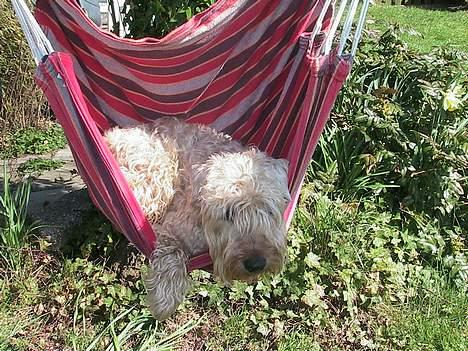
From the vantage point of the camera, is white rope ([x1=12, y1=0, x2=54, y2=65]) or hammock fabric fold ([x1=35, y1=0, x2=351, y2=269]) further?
hammock fabric fold ([x1=35, y1=0, x2=351, y2=269])

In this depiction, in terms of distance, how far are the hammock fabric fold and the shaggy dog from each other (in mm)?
183

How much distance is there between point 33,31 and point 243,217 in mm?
1184

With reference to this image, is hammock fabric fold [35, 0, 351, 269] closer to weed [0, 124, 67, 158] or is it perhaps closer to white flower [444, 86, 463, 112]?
white flower [444, 86, 463, 112]

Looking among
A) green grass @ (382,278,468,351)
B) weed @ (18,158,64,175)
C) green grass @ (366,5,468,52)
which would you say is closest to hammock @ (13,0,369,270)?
green grass @ (382,278,468,351)

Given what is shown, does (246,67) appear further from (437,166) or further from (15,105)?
(15,105)

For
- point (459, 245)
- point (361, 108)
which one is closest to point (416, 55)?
point (361, 108)

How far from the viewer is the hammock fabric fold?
321 centimetres

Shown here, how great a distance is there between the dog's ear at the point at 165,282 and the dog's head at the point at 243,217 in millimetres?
217

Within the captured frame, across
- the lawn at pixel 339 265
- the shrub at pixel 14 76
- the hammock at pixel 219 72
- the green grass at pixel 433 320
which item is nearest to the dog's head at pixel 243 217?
the hammock at pixel 219 72

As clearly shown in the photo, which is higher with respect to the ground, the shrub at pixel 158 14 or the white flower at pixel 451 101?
the shrub at pixel 158 14

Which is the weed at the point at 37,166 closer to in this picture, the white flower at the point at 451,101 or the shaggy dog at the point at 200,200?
the shaggy dog at the point at 200,200

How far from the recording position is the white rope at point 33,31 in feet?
9.52

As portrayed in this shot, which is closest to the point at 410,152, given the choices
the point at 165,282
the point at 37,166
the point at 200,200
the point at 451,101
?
the point at 451,101

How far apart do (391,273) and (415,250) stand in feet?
1.05
